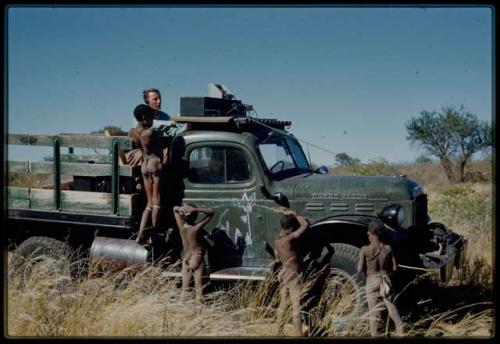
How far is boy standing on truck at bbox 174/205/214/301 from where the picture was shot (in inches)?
246

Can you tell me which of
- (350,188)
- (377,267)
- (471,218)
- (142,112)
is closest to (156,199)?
(142,112)

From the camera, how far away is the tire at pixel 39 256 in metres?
6.95

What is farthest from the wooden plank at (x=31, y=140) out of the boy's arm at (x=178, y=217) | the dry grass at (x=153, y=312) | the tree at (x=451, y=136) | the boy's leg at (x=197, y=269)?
the tree at (x=451, y=136)

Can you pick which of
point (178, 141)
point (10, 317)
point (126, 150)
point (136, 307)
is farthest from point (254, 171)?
point (10, 317)

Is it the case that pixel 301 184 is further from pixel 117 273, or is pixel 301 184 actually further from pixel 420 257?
pixel 117 273

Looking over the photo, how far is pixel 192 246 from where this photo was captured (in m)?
6.30

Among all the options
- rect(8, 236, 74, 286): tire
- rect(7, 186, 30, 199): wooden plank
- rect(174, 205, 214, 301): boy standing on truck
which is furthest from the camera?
rect(7, 186, 30, 199): wooden plank

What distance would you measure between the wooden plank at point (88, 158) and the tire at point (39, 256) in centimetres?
104

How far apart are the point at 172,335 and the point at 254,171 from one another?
2.08 metres

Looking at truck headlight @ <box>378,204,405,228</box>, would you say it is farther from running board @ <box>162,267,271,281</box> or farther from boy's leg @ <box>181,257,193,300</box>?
boy's leg @ <box>181,257,193,300</box>

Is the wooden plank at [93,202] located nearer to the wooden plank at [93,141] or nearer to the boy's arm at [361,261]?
the wooden plank at [93,141]

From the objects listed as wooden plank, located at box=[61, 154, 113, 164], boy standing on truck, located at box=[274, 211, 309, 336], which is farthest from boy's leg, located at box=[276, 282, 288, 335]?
wooden plank, located at box=[61, 154, 113, 164]

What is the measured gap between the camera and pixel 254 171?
6.62m

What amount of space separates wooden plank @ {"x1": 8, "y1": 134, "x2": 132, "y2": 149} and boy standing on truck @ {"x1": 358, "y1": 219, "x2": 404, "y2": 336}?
2.83 metres
